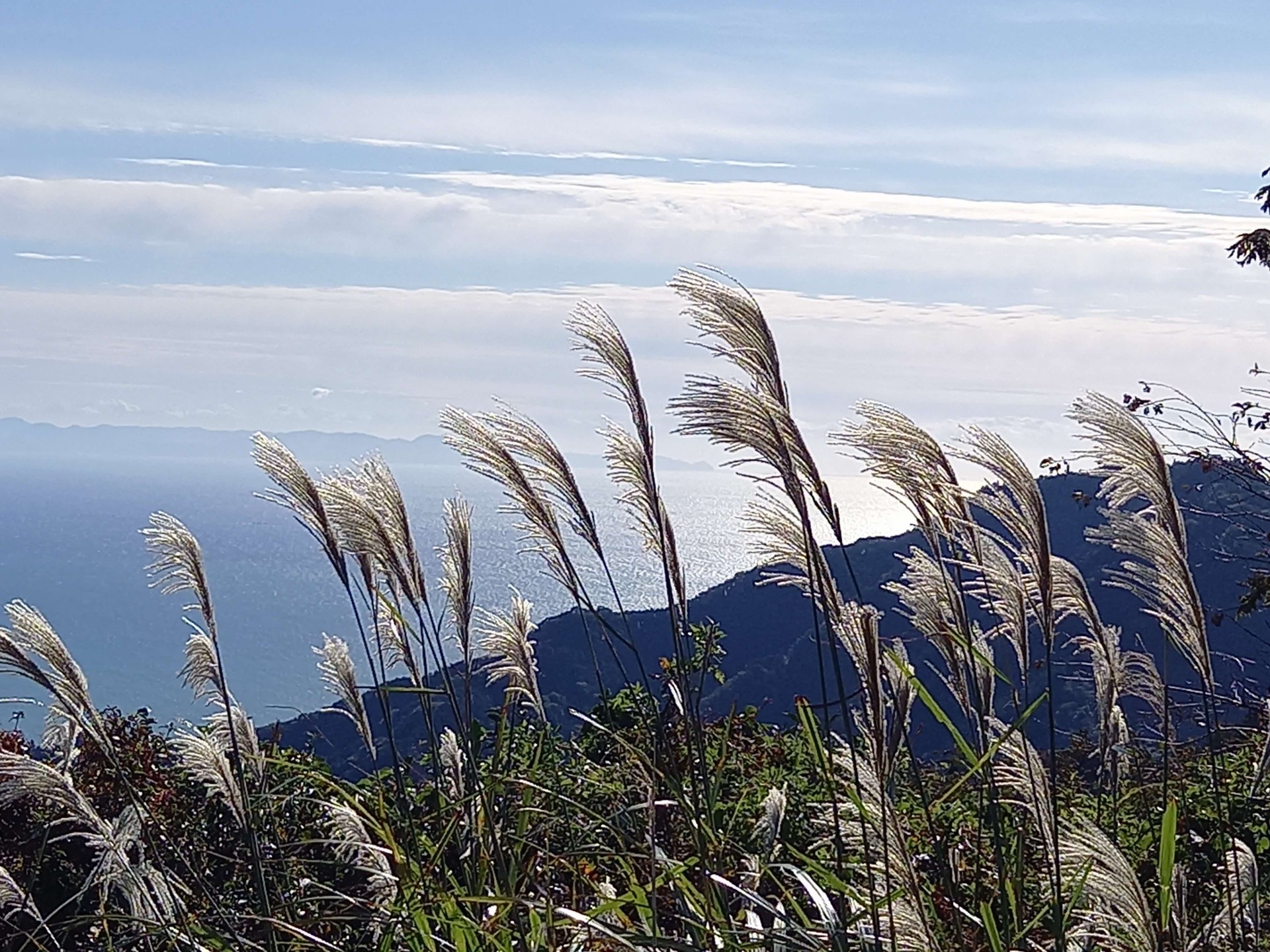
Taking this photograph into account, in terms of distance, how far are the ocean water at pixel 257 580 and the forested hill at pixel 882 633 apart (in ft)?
1.04

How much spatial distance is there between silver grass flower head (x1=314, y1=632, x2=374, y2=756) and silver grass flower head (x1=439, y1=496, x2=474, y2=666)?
26 centimetres

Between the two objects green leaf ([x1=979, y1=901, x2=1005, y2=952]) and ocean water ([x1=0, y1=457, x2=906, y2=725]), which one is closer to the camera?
green leaf ([x1=979, y1=901, x2=1005, y2=952])

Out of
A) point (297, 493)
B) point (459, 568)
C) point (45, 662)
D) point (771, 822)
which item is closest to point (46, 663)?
point (45, 662)

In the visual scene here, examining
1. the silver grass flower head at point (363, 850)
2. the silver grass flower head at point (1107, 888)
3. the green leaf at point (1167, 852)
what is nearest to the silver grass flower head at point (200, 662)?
the silver grass flower head at point (363, 850)

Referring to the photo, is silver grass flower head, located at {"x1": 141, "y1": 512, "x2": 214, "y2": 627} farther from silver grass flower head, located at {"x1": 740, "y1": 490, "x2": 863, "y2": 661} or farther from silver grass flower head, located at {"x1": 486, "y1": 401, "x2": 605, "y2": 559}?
silver grass flower head, located at {"x1": 740, "y1": 490, "x2": 863, "y2": 661}

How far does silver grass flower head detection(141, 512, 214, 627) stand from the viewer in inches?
116

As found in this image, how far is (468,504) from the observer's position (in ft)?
10.2

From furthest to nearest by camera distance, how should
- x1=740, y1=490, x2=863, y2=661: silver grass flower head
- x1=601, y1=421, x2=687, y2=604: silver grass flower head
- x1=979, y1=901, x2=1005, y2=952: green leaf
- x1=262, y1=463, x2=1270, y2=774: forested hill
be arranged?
1. x1=262, y1=463, x2=1270, y2=774: forested hill
2. x1=601, y1=421, x2=687, y2=604: silver grass flower head
3. x1=740, y1=490, x2=863, y2=661: silver grass flower head
4. x1=979, y1=901, x2=1005, y2=952: green leaf

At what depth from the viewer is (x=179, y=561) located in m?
2.96

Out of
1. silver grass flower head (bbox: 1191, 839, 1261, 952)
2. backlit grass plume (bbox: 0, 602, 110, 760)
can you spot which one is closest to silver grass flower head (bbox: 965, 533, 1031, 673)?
silver grass flower head (bbox: 1191, 839, 1261, 952)

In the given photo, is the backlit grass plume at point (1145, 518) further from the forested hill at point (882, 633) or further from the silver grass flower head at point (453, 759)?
the silver grass flower head at point (453, 759)

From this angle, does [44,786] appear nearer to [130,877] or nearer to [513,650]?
[130,877]

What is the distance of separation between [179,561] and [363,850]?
0.76 meters

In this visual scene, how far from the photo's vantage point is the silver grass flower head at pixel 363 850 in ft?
8.62
